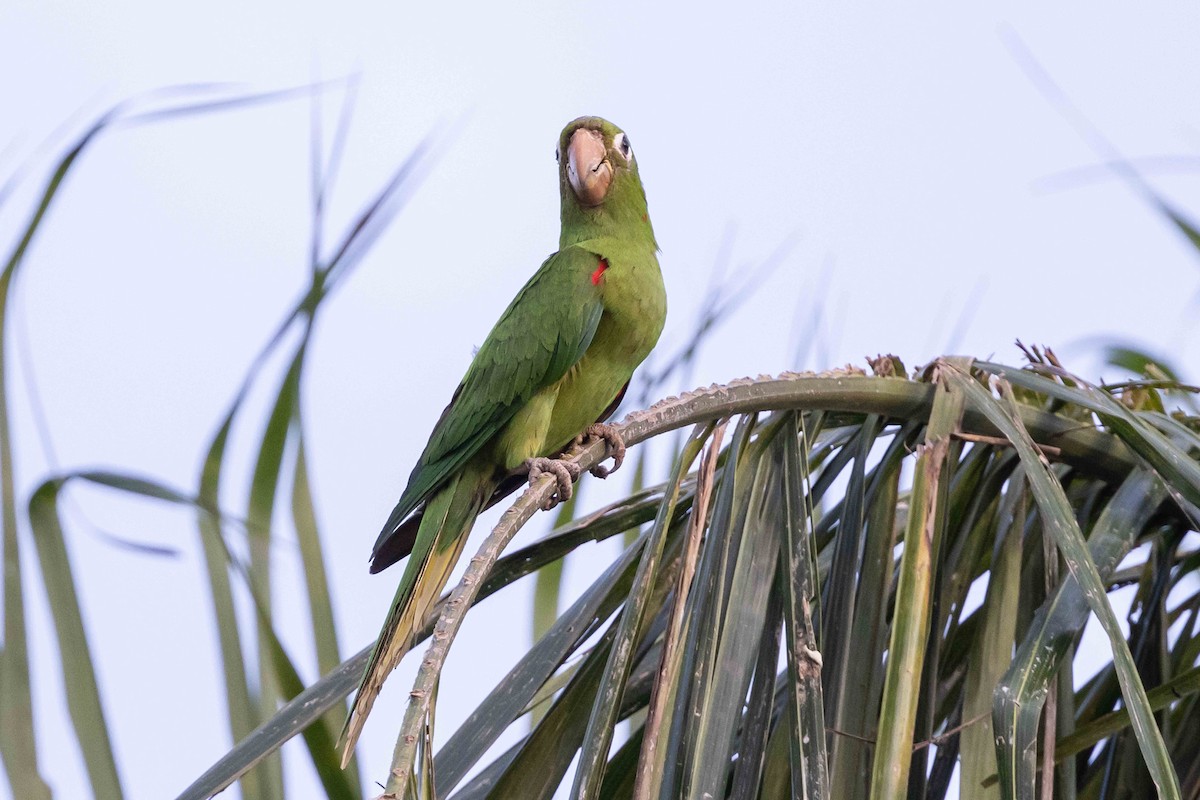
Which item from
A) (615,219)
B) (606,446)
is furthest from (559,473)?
(615,219)

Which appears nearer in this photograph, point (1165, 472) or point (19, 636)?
point (19, 636)

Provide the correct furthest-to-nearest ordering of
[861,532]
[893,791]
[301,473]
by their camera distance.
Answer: [301,473] < [861,532] < [893,791]

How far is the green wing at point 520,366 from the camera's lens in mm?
2531

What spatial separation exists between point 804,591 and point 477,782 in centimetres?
56

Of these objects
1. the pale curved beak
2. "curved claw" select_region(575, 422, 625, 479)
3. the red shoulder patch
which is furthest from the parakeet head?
"curved claw" select_region(575, 422, 625, 479)

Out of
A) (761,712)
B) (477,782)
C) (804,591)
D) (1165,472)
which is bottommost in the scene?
(477,782)

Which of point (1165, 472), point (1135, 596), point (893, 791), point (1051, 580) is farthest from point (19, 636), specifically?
point (1135, 596)

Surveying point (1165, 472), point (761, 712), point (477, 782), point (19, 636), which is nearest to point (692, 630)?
point (761, 712)

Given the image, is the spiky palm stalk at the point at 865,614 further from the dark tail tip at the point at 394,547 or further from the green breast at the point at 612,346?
the green breast at the point at 612,346

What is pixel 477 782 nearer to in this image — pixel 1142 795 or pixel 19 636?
pixel 19 636

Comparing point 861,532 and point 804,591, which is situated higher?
point 861,532

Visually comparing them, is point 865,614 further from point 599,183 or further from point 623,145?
point 623,145

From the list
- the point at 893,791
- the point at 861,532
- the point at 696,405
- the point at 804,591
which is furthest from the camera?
the point at 861,532

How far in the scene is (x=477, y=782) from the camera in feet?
5.47
